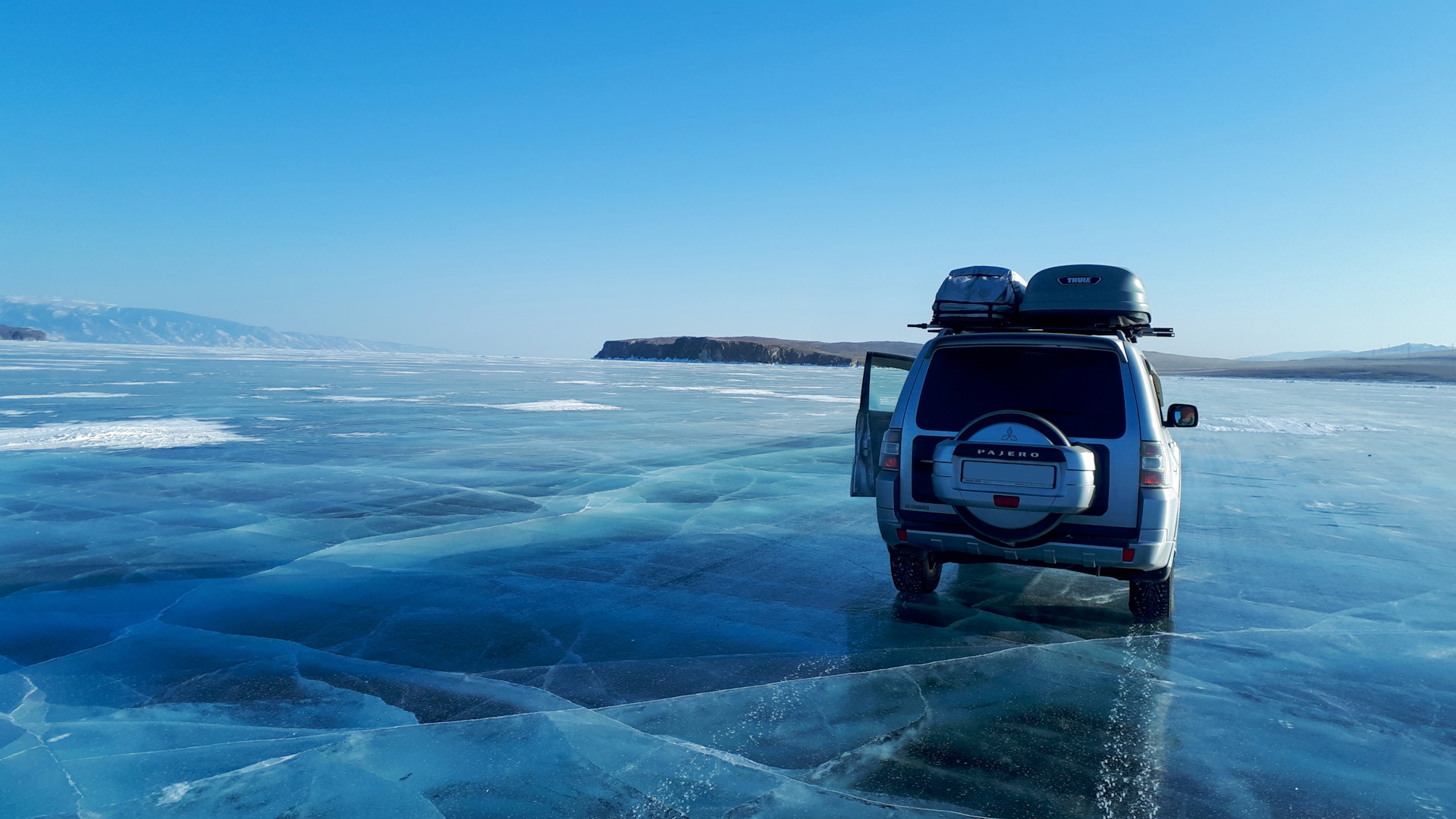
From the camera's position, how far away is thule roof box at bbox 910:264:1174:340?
219 inches

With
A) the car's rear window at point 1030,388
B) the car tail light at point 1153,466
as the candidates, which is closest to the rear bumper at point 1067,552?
the car tail light at point 1153,466

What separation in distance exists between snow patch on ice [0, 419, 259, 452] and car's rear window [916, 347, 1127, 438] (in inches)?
540

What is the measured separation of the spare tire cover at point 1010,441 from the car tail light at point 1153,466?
0.49 m

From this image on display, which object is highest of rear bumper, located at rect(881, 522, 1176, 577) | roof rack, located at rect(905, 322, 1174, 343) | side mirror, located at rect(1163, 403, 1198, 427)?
roof rack, located at rect(905, 322, 1174, 343)

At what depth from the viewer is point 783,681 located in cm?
455

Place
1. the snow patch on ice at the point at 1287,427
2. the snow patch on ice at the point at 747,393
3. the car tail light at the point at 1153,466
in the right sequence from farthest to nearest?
the snow patch on ice at the point at 747,393 < the snow patch on ice at the point at 1287,427 < the car tail light at the point at 1153,466

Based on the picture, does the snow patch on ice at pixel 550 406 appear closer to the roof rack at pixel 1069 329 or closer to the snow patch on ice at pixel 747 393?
the snow patch on ice at pixel 747 393

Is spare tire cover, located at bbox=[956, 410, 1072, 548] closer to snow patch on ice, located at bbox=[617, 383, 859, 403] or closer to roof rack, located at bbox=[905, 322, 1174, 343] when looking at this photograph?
roof rack, located at bbox=[905, 322, 1174, 343]

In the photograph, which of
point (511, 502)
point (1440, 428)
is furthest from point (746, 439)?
point (1440, 428)

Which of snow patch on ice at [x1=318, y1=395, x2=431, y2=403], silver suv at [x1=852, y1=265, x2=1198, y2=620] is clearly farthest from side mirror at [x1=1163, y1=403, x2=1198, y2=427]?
snow patch on ice at [x1=318, y1=395, x2=431, y2=403]

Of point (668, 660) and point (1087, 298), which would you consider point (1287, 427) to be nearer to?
point (1087, 298)

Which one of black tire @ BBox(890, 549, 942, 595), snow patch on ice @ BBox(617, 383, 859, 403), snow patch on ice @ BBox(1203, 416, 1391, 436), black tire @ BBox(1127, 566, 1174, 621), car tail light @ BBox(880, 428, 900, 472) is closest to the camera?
car tail light @ BBox(880, 428, 900, 472)

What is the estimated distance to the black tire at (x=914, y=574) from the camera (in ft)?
19.9

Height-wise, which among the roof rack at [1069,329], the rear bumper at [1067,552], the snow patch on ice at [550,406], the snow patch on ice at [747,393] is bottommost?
the snow patch on ice at [550,406]
